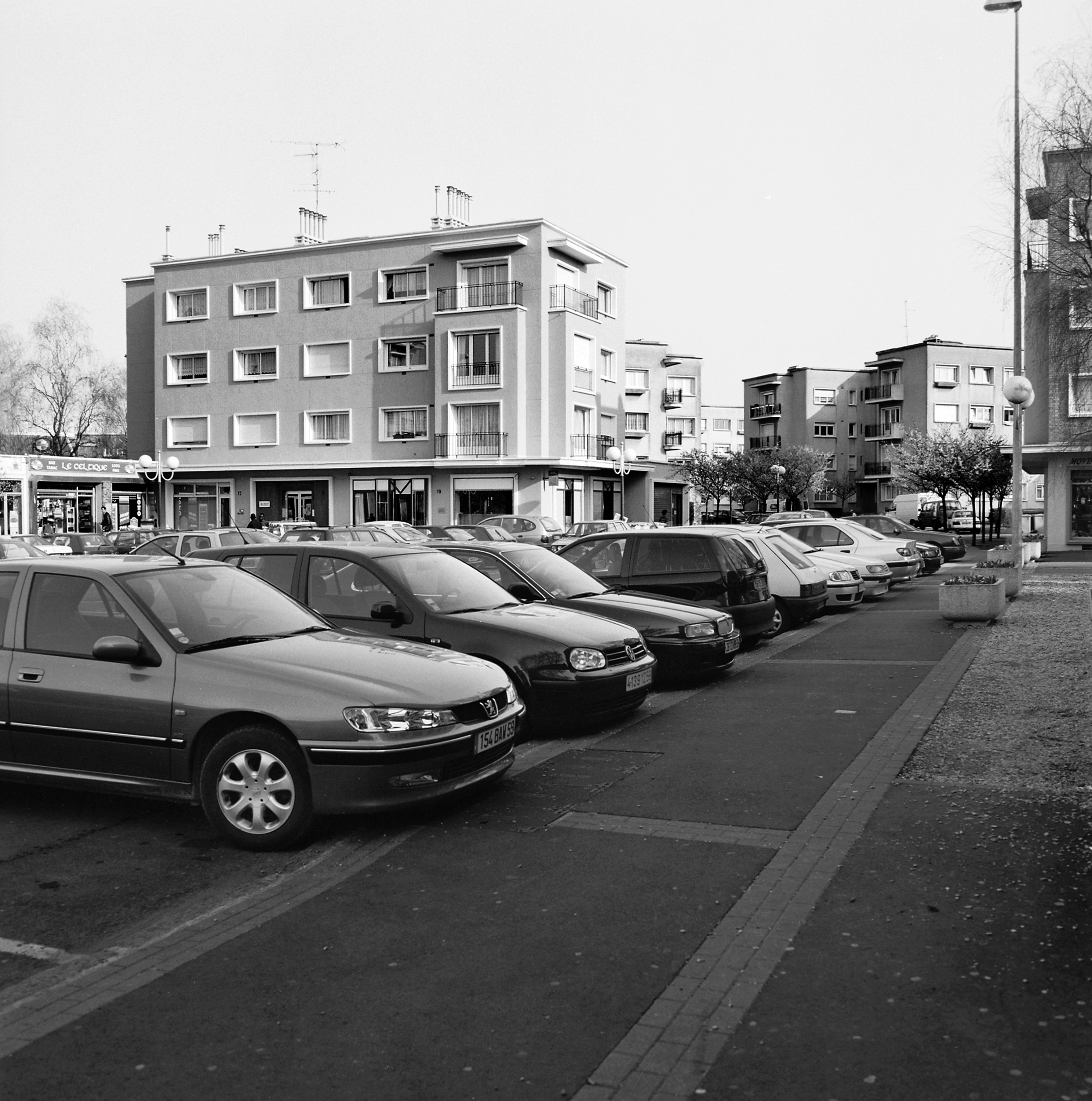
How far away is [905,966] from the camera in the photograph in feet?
13.8

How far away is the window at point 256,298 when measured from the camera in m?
54.6

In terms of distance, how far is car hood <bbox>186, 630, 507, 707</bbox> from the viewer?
603 cm

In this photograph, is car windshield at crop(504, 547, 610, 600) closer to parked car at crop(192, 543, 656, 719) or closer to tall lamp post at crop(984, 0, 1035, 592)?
parked car at crop(192, 543, 656, 719)

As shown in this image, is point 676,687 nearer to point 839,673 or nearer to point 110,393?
point 839,673

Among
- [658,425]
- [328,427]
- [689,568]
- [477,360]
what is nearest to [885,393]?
[658,425]

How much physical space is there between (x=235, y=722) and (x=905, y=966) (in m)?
3.54

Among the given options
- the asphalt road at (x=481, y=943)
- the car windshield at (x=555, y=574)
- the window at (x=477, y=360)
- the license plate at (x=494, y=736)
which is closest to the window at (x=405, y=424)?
the window at (x=477, y=360)

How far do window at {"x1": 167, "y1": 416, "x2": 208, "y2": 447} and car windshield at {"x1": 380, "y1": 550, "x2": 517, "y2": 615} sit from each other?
4943cm

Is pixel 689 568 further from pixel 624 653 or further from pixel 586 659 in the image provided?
pixel 586 659

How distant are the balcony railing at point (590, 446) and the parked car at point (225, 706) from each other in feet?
145

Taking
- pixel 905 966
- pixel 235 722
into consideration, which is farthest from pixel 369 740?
pixel 905 966

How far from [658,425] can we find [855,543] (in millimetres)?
49038

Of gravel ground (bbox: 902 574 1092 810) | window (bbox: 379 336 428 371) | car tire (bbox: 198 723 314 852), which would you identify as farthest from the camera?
window (bbox: 379 336 428 371)

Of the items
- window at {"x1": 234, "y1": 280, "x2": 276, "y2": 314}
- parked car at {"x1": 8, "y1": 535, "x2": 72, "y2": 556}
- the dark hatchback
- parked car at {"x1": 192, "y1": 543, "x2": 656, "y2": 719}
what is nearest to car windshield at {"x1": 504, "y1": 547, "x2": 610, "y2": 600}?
the dark hatchback
